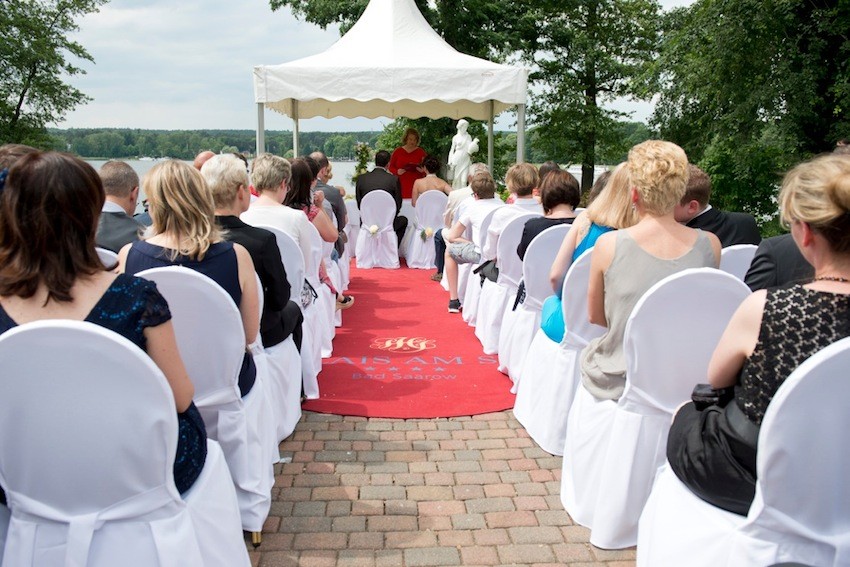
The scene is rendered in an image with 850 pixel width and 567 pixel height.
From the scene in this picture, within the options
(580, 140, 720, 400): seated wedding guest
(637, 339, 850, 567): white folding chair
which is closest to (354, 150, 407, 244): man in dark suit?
(580, 140, 720, 400): seated wedding guest

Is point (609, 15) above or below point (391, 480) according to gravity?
above

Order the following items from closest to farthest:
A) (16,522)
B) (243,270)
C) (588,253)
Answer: (16,522) < (243,270) < (588,253)

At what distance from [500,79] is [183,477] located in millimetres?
7502

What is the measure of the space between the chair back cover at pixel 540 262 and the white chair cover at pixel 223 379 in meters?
2.03

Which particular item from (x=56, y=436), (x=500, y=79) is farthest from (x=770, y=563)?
(x=500, y=79)

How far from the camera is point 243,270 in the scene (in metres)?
3.02

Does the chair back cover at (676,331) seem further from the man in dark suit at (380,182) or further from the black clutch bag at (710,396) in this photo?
the man in dark suit at (380,182)

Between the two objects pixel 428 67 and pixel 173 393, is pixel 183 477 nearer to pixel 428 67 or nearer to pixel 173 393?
pixel 173 393

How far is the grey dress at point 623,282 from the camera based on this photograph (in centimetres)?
289

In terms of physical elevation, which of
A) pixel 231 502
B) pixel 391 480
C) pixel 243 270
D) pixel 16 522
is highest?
pixel 243 270

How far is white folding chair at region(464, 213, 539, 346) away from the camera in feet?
17.9

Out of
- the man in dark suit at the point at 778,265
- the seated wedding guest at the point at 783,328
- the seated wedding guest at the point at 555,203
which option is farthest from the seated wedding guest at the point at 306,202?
the seated wedding guest at the point at 783,328

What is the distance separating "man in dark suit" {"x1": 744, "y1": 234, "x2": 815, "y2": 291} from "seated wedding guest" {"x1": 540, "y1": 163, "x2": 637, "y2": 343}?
60 centimetres

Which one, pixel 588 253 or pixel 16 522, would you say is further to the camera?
pixel 588 253
